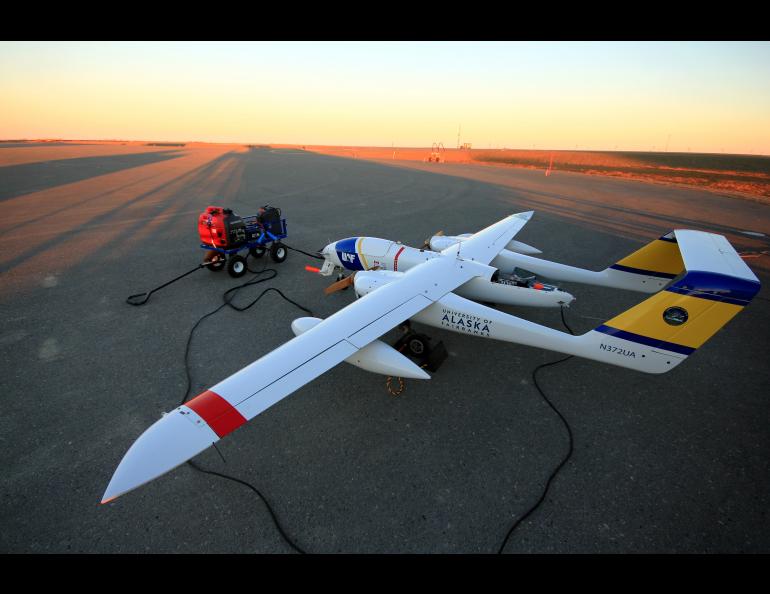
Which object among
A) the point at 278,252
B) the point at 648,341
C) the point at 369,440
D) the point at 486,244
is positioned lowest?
the point at 369,440

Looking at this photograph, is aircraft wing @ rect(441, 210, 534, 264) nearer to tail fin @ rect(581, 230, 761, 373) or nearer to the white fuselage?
the white fuselage

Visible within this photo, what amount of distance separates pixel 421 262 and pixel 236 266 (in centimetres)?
673

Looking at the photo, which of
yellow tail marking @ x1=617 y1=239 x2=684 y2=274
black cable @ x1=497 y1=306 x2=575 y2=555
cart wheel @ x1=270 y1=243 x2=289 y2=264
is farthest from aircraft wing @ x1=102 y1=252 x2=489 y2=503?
cart wheel @ x1=270 y1=243 x2=289 y2=264

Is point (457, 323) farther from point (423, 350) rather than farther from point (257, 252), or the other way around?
point (257, 252)

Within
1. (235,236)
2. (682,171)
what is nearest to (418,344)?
(235,236)

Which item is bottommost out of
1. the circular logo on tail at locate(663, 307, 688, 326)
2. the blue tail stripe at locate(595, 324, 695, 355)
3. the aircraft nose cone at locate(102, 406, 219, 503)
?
the aircraft nose cone at locate(102, 406, 219, 503)

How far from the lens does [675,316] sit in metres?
Result: 5.25

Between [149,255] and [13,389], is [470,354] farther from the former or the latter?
[149,255]

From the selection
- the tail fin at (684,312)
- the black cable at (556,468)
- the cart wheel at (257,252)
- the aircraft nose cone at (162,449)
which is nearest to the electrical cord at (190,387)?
the black cable at (556,468)

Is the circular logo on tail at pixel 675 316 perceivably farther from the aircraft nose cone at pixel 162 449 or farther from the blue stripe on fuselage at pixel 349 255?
the blue stripe on fuselage at pixel 349 255

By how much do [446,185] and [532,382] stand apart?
29579mm

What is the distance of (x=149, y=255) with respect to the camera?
45.4ft

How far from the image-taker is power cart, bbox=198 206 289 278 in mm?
11250
